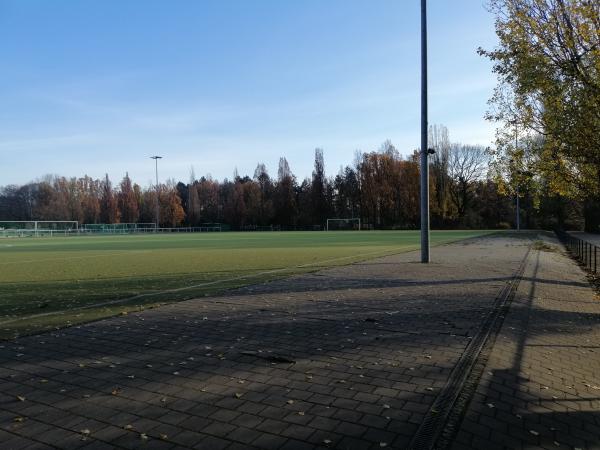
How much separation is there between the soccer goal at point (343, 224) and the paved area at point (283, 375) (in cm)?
9103

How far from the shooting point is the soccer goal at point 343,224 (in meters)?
101

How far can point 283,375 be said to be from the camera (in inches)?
213

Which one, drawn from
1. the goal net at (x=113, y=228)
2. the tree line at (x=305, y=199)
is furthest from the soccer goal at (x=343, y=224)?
the goal net at (x=113, y=228)

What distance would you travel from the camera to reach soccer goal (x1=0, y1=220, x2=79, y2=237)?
255 feet

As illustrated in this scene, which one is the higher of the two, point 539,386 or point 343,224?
point 539,386

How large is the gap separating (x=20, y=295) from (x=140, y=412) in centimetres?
877

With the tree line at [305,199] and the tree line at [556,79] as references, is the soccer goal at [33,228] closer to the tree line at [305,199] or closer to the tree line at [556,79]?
the tree line at [305,199]

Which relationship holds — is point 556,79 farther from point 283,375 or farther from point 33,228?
point 33,228

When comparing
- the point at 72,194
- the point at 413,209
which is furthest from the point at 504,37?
the point at 72,194

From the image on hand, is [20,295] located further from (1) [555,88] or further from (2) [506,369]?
(1) [555,88]

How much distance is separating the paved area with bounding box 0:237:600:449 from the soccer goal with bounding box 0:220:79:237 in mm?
78911

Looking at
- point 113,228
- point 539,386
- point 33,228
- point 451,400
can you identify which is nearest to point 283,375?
point 451,400

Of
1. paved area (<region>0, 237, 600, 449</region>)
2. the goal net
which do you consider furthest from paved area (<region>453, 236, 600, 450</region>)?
the goal net

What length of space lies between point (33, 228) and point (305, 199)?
5086 centimetres
